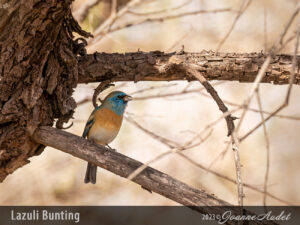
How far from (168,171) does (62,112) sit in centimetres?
411

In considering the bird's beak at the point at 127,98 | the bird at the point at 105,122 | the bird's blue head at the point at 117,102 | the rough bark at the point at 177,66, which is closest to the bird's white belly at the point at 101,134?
the bird at the point at 105,122

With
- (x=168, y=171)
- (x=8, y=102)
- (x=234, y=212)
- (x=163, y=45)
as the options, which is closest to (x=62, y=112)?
(x=8, y=102)

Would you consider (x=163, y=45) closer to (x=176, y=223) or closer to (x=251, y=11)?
(x=251, y=11)

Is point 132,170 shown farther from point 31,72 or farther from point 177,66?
point 31,72

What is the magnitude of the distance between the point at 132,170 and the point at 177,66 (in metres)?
1.03

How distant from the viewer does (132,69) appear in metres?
3.92

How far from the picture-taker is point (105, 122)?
16.8 ft

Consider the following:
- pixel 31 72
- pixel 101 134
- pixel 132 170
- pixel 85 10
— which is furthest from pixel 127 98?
pixel 132 170

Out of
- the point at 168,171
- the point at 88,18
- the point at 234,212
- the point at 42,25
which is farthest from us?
the point at 168,171

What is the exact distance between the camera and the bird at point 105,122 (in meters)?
5.12

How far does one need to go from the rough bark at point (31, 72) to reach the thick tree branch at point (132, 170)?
0.17 m

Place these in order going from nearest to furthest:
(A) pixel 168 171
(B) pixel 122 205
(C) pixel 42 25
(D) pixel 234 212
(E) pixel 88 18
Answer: (D) pixel 234 212 < (C) pixel 42 25 < (E) pixel 88 18 < (A) pixel 168 171 < (B) pixel 122 205

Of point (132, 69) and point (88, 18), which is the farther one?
point (88, 18)

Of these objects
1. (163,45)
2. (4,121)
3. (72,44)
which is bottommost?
(4,121)
